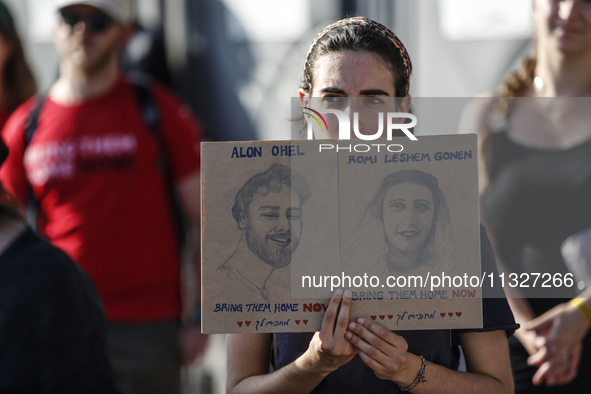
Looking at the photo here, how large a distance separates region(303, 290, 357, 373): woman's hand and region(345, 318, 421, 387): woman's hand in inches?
0.7

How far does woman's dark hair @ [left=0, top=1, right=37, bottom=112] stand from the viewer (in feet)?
11.3

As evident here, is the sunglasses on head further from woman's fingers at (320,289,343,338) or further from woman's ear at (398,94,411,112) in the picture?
woman's fingers at (320,289,343,338)

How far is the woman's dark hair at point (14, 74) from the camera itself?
346 cm

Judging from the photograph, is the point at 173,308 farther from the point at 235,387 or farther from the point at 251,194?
the point at 251,194

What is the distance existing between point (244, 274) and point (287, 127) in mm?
586

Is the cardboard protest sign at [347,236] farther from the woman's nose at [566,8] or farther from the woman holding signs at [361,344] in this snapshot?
the woman's nose at [566,8]

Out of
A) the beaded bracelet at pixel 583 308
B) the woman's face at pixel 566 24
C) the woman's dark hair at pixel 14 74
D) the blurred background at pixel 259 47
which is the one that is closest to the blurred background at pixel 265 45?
the blurred background at pixel 259 47

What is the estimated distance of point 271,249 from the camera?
53.6 inches

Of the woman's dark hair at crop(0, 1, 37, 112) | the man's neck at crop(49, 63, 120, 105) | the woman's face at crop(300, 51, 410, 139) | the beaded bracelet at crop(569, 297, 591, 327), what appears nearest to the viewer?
the woman's face at crop(300, 51, 410, 139)

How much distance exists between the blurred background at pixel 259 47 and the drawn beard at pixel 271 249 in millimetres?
1701

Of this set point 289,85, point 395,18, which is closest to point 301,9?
point 289,85

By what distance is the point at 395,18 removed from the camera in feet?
10.9

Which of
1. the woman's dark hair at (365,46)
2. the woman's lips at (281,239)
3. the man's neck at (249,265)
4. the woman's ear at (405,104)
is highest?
the woman's dark hair at (365,46)

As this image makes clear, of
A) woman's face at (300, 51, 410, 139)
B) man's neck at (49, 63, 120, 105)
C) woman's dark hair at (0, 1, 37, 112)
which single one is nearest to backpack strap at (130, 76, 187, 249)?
man's neck at (49, 63, 120, 105)
